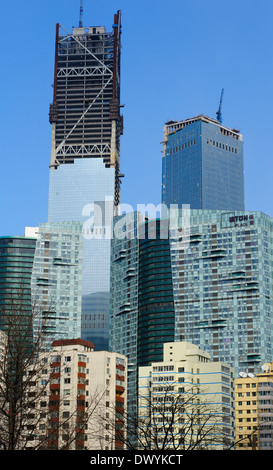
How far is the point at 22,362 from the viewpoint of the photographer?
36.1 metres

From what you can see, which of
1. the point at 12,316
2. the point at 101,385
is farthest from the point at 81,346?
the point at 12,316

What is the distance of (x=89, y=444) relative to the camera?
160000mm

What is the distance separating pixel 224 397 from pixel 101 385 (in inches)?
1657

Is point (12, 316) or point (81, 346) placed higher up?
point (81, 346)

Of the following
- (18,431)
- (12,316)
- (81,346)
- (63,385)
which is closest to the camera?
(18,431)

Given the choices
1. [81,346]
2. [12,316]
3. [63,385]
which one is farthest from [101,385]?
[12,316]
